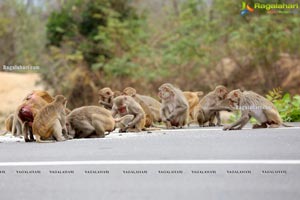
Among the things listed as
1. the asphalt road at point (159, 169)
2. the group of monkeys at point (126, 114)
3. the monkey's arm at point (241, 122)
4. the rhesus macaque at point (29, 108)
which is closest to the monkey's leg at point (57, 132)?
the group of monkeys at point (126, 114)

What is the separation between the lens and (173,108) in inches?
340

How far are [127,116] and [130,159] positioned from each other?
227 centimetres

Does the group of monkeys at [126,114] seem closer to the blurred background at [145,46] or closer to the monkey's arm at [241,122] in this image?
the monkey's arm at [241,122]

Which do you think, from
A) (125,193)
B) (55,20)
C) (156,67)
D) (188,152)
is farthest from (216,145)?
(55,20)

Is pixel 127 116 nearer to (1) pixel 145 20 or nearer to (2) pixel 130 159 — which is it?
(2) pixel 130 159

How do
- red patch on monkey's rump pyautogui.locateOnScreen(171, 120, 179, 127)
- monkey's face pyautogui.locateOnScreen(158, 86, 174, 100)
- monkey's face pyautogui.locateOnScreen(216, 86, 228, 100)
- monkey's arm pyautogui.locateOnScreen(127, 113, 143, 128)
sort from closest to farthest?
monkey's arm pyautogui.locateOnScreen(127, 113, 143, 128), monkey's face pyautogui.locateOnScreen(216, 86, 228, 100), red patch on monkey's rump pyautogui.locateOnScreen(171, 120, 179, 127), monkey's face pyautogui.locateOnScreen(158, 86, 174, 100)

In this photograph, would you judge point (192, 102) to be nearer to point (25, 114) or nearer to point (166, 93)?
point (166, 93)

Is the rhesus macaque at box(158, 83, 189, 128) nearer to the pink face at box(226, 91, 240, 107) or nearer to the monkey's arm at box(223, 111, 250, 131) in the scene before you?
the pink face at box(226, 91, 240, 107)

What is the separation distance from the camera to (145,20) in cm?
1584

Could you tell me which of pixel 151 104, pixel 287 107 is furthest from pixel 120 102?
pixel 287 107

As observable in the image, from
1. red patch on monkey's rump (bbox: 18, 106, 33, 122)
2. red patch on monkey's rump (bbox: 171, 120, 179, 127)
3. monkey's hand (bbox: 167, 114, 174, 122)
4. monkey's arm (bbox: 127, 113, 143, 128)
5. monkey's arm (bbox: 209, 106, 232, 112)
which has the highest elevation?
red patch on monkey's rump (bbox: 18, 106, 33, 122)

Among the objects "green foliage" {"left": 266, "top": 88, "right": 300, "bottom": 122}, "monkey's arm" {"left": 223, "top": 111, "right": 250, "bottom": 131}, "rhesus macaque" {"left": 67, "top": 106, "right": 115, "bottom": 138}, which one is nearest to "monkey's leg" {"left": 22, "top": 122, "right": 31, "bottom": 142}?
"rhesus macaque" {"left": 67, "top": 106, "right": 115, "bottom": 138}

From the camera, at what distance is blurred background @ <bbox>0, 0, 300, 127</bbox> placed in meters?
13.2

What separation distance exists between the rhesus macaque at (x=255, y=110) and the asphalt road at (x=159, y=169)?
91 cm
